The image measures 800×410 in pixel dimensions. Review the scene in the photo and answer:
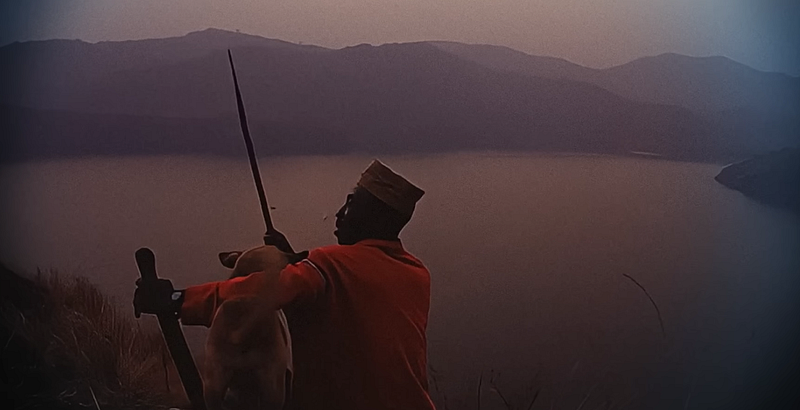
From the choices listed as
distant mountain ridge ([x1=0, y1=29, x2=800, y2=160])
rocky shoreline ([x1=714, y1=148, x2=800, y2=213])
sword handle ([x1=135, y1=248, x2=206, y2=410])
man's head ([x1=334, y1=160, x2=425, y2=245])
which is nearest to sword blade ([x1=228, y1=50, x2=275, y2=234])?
distant mountain ridge ([x1=0, y1=29, x2=800, y2=160])

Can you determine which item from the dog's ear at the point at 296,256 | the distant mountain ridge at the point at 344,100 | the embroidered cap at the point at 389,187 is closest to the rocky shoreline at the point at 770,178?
the distant mountain ridge at the point at 344,100

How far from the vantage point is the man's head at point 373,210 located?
1552 mm

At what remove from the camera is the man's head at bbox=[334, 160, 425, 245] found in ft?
5.09

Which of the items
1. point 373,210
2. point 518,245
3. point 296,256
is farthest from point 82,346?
point 518,245

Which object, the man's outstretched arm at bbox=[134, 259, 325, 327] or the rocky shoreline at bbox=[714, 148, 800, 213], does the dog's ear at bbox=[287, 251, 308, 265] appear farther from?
the rocky shoreline at bbox=[714, 148, 800, 213]

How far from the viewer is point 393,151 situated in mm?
1562

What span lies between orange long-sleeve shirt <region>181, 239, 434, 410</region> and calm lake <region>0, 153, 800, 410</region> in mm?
42

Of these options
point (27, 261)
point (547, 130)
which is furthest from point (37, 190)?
point (547, 130)

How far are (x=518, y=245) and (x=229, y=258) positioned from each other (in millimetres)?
487

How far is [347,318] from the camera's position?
1.53 meters

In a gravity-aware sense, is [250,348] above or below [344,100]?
below

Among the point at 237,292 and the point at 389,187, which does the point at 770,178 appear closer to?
the point at 389,187

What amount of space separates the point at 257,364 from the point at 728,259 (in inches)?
34.1

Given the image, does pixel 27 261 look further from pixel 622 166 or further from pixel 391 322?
pixel 622 166
